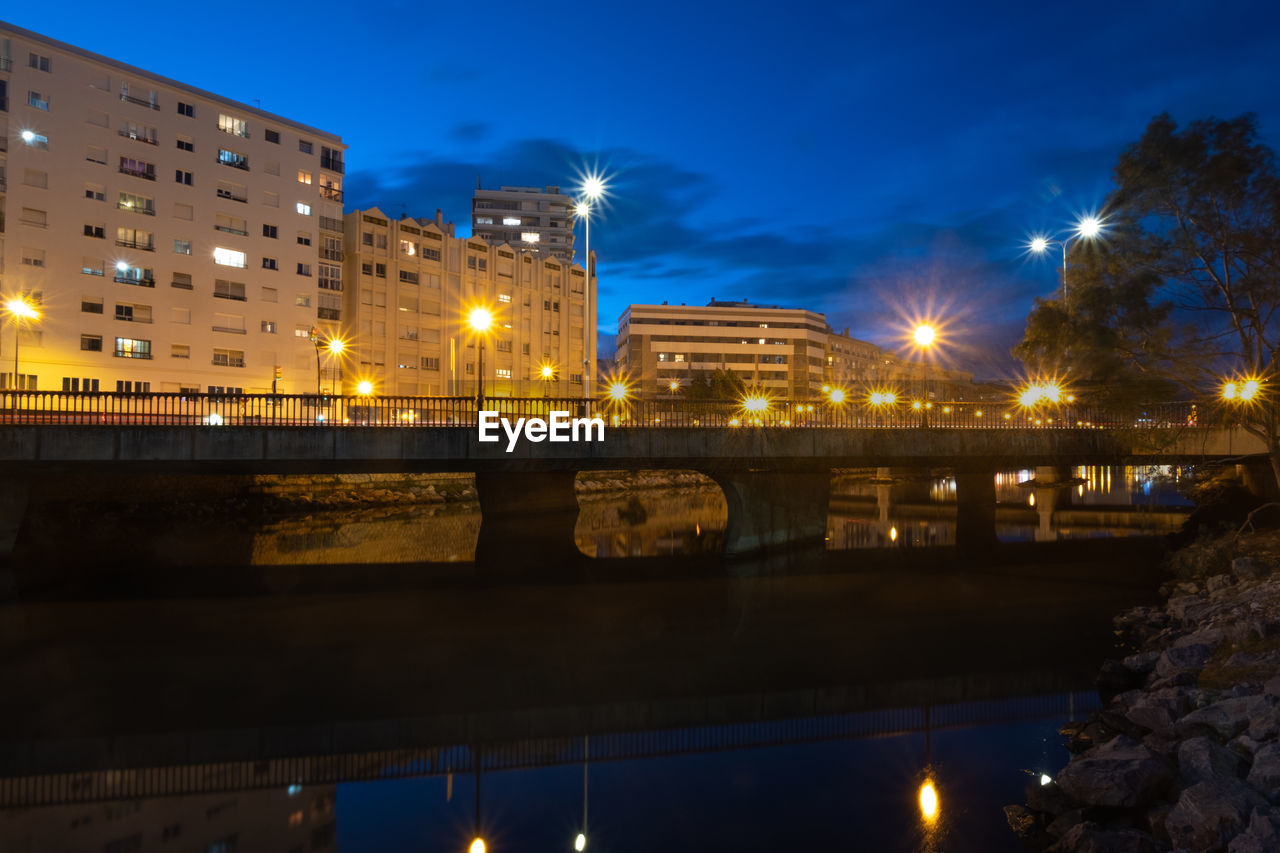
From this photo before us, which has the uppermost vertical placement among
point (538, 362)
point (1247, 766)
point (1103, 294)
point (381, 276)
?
point (381, 276)

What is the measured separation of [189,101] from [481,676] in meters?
59.2

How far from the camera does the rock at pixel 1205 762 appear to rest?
8359 mm

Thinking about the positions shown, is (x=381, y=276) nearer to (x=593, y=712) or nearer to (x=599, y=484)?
(x=599, y=484)

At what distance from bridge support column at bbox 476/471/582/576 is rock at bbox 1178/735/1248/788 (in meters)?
21.7

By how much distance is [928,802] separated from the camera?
9.93 metres

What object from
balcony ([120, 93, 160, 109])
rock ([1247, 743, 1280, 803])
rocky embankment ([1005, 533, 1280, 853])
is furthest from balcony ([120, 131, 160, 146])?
rock ([1247, 743, 1280, 803])

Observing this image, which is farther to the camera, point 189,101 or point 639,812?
point 189,101

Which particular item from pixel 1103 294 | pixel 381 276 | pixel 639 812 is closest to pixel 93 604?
pixel 639 812

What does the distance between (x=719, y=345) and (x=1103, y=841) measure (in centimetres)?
12444

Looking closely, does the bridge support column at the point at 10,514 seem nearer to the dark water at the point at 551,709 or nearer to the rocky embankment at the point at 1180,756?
the dark water at the point at 551,709

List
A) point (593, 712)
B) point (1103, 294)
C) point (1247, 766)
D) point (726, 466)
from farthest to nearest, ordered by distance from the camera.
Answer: point (726, 466) < point (1103, 294) < point (593, 712) < point (1247, 766)

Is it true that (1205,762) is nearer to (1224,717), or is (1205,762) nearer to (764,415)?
(1224,717)

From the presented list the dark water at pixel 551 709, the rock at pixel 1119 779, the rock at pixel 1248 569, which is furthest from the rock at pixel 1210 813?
the rock at pixel 1248 569

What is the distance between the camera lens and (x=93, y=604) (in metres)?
20.9
